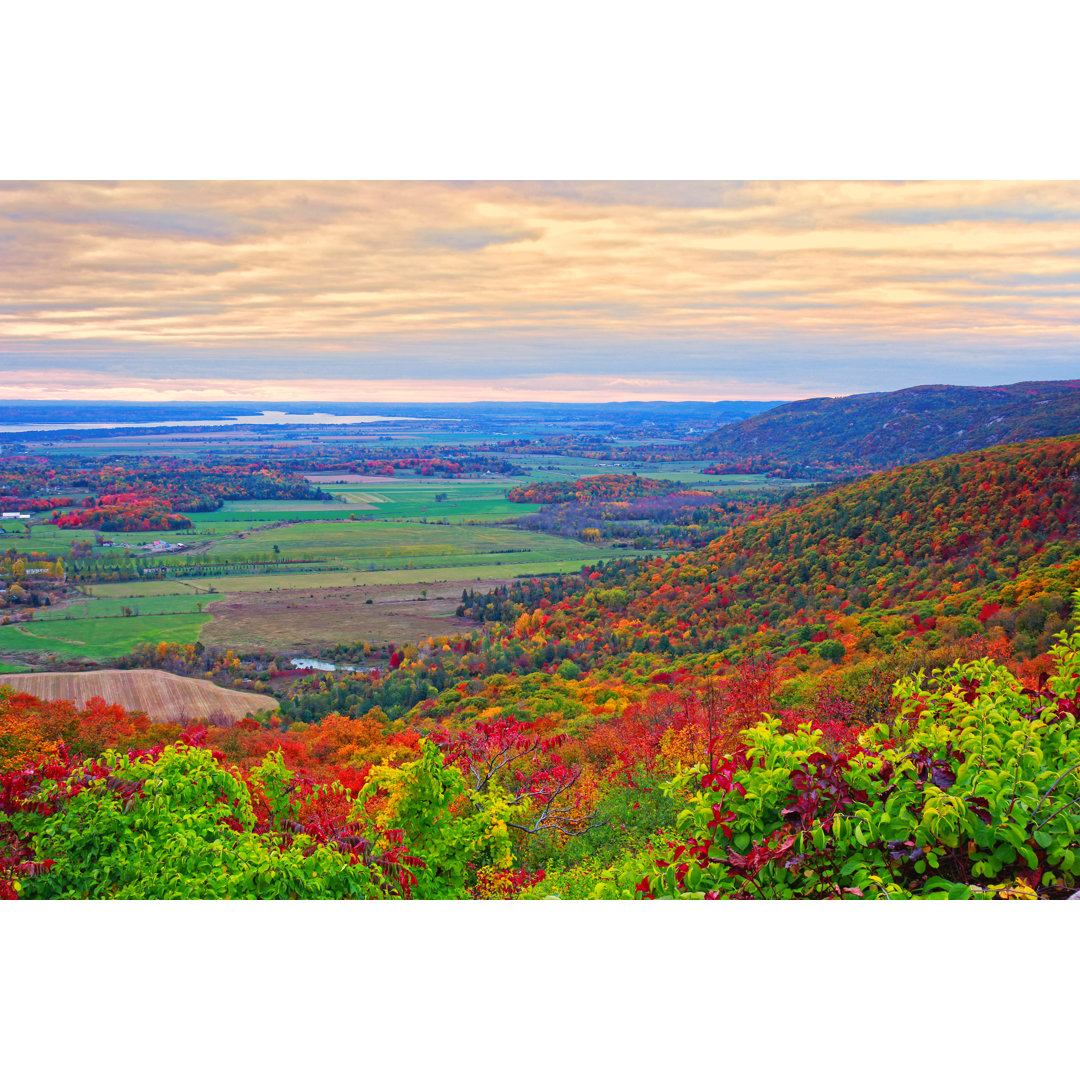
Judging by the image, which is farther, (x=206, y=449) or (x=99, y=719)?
(x=206, y=449)

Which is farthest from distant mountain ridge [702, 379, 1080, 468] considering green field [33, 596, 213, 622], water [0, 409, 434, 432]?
green field [33, 596, 213, 622]

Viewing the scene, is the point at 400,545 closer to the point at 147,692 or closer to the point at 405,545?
the point at 405,545

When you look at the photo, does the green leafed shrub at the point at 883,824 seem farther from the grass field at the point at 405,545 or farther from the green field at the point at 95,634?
the grass field at the point at 405,545

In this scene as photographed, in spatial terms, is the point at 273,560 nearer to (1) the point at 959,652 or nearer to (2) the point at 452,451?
(2) the point at 452,451

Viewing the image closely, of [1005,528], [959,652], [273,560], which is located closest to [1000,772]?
[959,652]

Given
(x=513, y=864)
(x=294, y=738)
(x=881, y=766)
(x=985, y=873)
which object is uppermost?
(x=881, y=766)

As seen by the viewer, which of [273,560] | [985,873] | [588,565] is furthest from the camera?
[588,565]
